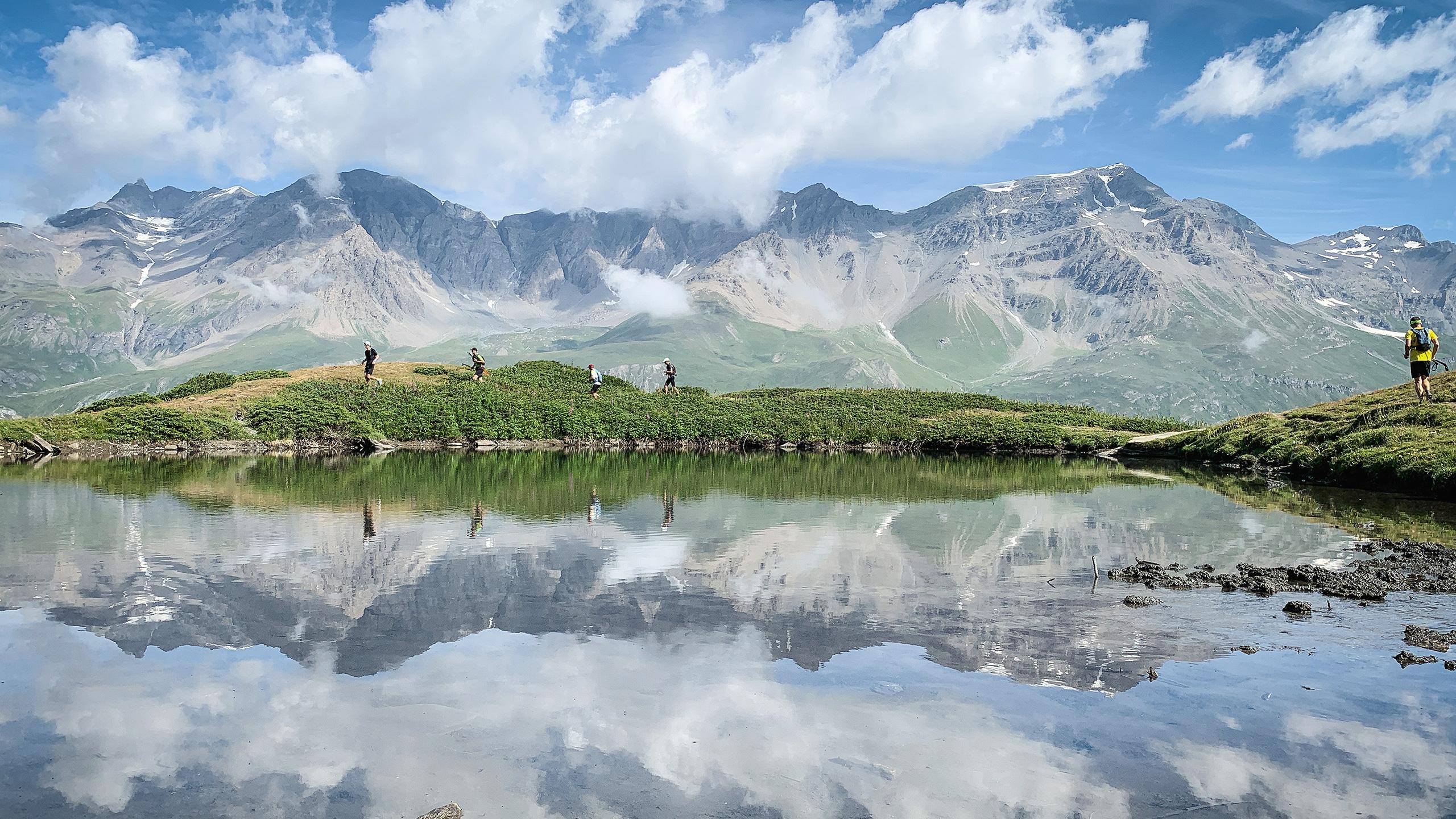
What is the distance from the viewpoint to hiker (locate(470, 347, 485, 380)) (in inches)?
2756

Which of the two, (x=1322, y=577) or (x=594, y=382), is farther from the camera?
(x=594, y=382)

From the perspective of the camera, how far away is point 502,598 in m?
16.1

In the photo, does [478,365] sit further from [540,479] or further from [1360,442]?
[1360,442]

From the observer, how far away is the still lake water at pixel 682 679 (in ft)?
29.4

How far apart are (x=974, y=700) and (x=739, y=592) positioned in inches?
239

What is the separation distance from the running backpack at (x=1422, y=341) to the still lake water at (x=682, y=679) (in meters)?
17.6

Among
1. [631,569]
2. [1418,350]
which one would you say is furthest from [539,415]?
[631,569]

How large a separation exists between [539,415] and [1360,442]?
51.0 metres

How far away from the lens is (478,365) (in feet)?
235

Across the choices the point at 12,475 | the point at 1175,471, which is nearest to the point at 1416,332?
the point at 1175,471

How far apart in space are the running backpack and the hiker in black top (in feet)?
186

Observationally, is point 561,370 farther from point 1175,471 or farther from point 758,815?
point 758,815

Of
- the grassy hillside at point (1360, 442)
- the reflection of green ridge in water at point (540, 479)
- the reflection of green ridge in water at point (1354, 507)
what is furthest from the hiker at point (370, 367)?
the grassy hillside at point (1360, 442)

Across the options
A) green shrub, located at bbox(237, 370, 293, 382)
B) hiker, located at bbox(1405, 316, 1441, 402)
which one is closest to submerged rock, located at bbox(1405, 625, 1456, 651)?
hiker, located at bbox(1405, 316, 1441, 402)
